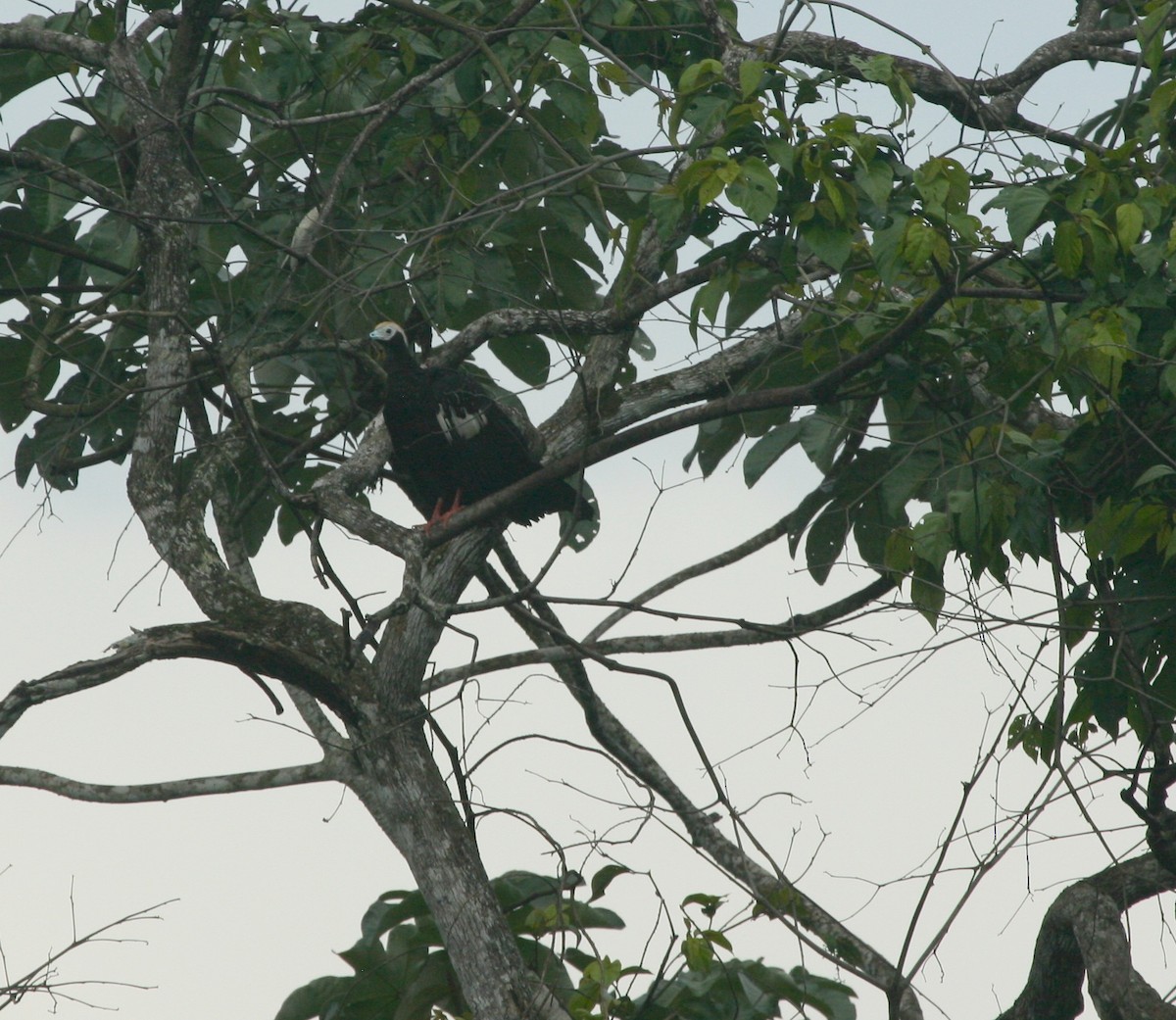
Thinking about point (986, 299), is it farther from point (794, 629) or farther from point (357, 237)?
point (357, 237)

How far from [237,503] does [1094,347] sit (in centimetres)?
284

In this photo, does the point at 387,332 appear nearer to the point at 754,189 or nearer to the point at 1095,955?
the point at 754,189

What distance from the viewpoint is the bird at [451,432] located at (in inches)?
175

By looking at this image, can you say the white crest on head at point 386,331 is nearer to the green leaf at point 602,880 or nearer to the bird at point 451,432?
the bird at point 451,432

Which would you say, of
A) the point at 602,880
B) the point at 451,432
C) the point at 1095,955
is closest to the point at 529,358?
the point at 451,432

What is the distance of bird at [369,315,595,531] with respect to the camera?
4.44 m

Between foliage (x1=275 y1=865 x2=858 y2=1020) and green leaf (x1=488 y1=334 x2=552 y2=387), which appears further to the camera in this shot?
green leaf (x1=488 y1=334 x2=552 y2=387)

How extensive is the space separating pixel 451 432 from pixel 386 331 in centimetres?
40

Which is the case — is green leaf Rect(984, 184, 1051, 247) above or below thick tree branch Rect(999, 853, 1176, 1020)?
above

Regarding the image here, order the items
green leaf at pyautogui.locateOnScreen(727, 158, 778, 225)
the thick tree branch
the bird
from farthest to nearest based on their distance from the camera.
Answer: the bird → the thick tree branch → green leaf at pyautogui.locateOnScreen(727, 158, 778, 225)

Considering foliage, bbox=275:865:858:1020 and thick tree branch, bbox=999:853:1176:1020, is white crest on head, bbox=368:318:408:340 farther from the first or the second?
thick tree branch, bbox=999:853:1176:1020

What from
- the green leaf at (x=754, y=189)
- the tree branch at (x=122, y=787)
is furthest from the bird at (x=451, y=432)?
the green leaf at (x=754, y=189)

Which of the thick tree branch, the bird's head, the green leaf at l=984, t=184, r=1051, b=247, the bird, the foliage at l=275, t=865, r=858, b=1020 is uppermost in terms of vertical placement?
the bird's head

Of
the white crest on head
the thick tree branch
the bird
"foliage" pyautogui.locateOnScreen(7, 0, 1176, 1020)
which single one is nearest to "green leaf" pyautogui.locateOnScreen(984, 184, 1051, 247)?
"foliage" pyautogui.locateOnScreen(7, 0, 1176, 1020)
